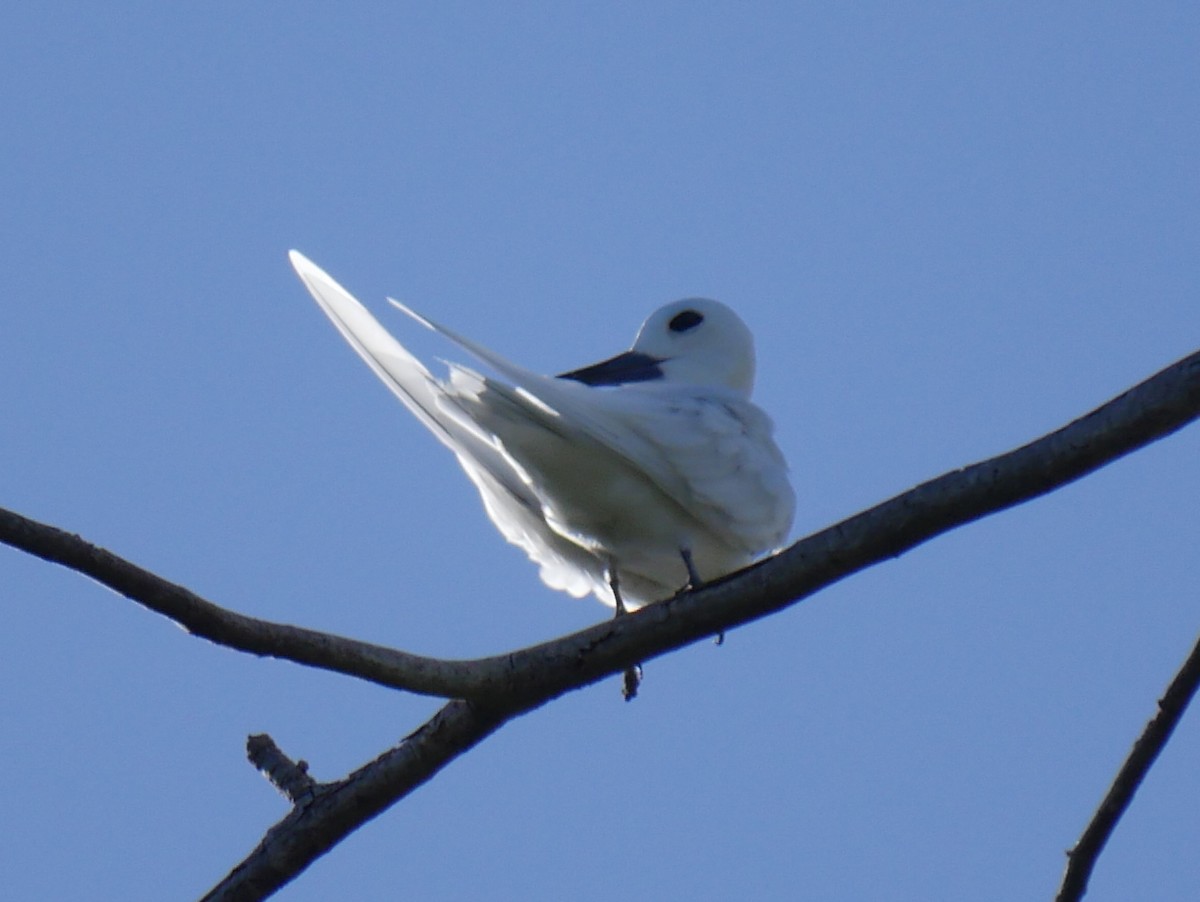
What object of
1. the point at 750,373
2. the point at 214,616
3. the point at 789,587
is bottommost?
the point at 214,616

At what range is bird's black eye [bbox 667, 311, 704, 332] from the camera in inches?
286

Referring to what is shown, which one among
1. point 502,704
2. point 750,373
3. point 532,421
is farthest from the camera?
point 750,373

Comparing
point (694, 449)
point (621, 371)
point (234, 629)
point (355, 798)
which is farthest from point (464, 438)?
point (234, 629)

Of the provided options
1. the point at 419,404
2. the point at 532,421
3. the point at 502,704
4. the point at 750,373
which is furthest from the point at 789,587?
the point at 750,373

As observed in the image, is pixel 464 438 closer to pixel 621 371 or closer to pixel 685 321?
pixel 621 371

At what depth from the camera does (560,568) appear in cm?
631

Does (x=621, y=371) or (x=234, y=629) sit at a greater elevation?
(x=621, y=371)

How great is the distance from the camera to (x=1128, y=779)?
330cm

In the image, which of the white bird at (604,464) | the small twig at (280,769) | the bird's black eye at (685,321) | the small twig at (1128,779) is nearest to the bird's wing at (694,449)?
the white bird at (604,464)

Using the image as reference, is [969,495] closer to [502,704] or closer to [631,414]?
[502,704]

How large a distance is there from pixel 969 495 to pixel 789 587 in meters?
0.46

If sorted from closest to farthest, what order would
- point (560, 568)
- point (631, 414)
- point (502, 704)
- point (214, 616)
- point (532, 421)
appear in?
point (214, 616) → point (502, 704) → point (532, 421) → point (631, 414) → point (560, 568)

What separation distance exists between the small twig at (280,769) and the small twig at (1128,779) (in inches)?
67.9

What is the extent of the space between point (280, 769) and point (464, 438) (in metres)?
2.07
